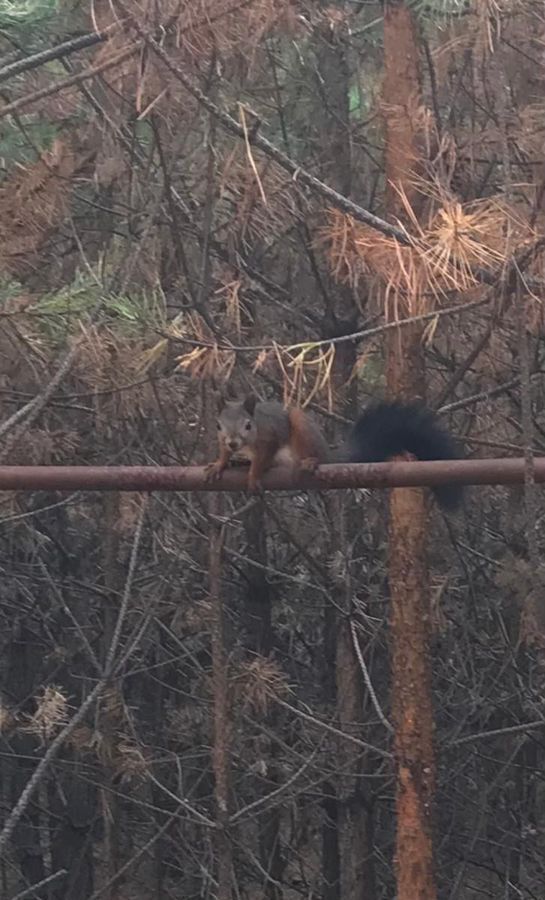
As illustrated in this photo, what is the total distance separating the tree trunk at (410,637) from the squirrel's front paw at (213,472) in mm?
968

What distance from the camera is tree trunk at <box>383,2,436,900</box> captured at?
3703 millimetres

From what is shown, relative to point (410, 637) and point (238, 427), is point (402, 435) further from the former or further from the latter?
point (410, 637)

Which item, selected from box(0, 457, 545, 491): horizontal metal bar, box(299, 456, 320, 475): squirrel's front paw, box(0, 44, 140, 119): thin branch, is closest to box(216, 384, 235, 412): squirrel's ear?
box(299, 456, 320, 475): squirrel's front paw

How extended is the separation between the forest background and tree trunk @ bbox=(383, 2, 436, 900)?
2cm

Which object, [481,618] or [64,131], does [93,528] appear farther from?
[64,131]

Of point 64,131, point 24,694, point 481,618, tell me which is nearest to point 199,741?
point 24,694

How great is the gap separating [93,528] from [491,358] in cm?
247

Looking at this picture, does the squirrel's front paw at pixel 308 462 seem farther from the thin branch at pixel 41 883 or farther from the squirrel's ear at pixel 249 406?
the thin branch at pixel 41 883

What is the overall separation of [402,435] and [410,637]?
1.24 meters

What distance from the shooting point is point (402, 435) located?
2.70m

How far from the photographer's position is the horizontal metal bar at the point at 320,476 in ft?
6.73

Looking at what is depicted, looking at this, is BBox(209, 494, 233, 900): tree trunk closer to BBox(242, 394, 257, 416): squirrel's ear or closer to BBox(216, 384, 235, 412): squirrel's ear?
BBox(216, 384, 235, 412): squirrel's ear

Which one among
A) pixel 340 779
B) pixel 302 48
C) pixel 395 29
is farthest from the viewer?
pixel 340 779

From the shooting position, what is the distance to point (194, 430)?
4750mm
